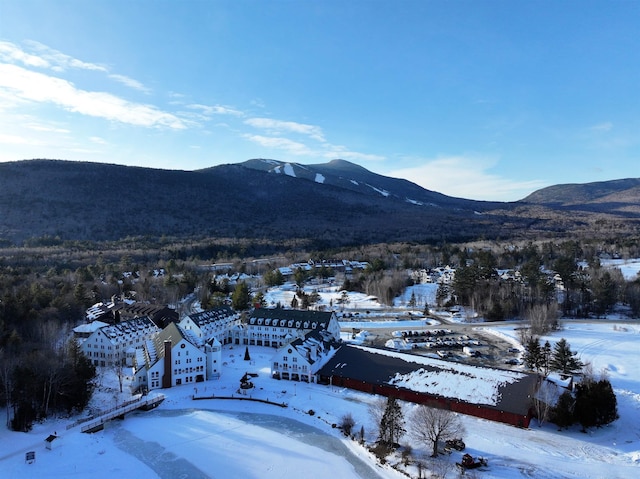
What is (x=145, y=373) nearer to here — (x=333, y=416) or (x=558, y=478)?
(x=333, y=416)

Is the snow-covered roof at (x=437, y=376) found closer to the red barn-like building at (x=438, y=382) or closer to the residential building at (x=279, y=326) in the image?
the red barn-like building at (x=438, y=382)

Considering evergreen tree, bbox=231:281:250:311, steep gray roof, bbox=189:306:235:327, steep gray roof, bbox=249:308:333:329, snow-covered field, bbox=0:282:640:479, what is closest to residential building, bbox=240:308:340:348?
steep gray roof, bbox=249:308:333:329

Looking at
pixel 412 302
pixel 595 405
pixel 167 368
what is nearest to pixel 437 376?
pixel 595 405

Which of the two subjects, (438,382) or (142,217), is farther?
(142,217)

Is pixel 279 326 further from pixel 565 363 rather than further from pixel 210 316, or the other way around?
pixel 565 363

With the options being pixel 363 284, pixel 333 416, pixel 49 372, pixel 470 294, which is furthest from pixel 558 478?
pixel 363 284

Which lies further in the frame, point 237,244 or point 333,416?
point 237,244
